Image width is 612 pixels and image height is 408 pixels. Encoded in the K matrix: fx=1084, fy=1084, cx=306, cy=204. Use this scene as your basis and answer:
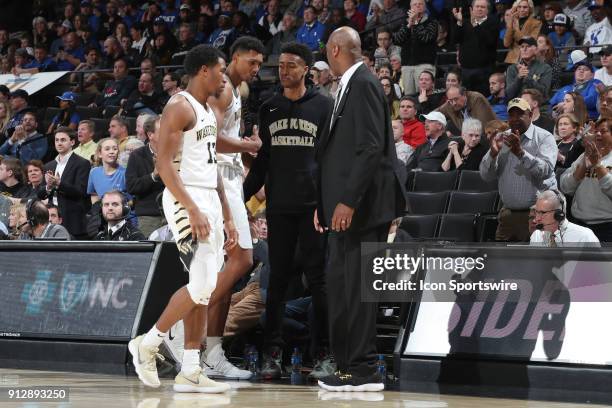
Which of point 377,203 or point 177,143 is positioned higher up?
point 177,143

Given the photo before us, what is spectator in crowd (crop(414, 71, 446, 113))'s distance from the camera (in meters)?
13.7

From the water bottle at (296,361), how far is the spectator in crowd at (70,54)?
13.4m

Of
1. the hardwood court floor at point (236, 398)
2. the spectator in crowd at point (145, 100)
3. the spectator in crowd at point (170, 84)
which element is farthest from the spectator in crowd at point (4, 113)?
the hardwood court floor at point (236, 398)

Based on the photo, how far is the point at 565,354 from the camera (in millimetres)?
7070

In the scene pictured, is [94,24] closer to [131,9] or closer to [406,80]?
[131,9]

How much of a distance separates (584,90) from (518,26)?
235 cm

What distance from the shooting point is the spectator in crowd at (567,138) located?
435 inches

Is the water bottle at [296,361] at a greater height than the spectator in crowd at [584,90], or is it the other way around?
the spectator in crowd at [584,90]

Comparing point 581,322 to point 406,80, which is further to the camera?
point 406,80

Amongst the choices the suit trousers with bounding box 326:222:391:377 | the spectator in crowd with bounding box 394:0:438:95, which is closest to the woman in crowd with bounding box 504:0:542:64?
the spectator in crowd with bounding box 394:0:438:95

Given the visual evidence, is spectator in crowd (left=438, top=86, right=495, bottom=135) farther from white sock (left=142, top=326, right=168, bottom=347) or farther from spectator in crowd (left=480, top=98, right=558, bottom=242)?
white sock (left=142, top=326, right=168, bottom=347)

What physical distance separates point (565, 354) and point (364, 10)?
11250 mm

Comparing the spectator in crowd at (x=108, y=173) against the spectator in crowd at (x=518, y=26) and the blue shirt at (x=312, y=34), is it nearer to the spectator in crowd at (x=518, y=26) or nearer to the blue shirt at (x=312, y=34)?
the blue shirt at (x=312, y=34)

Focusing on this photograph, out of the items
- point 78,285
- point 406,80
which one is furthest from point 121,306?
point 406,80
